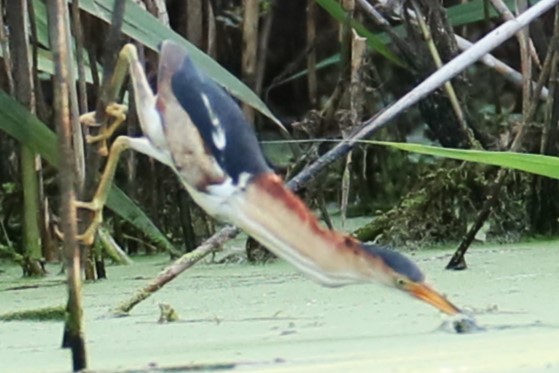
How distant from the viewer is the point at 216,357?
5.14 feet

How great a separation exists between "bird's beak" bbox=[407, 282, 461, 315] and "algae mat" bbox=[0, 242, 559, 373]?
29 mm

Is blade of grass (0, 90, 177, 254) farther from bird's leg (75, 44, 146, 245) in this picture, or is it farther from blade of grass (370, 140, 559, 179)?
blade of grass (370, 140, 559, 179)

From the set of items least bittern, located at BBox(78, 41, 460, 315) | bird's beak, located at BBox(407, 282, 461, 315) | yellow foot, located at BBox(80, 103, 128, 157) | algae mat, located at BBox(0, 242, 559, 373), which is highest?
yellow foot, located at BBox(80, 103, 128, 157)

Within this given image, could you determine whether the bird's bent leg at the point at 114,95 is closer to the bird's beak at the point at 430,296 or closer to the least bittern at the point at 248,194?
the least bittern at the point at 248,194

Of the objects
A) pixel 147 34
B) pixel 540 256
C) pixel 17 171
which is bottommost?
pixel 540 256

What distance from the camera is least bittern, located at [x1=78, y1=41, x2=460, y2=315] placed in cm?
164

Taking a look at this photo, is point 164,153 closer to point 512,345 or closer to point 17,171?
point 512,345

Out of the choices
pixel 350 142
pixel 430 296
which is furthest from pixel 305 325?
pixel 350 142

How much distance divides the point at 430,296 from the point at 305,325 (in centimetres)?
26

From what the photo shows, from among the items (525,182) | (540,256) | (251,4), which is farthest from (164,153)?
(251,4)

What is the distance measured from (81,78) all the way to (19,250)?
0.92 metres

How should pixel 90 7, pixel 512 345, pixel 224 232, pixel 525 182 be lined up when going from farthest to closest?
pixel 525 182 < pixel 90 7 < pixel 224 232 < pixel 512 345

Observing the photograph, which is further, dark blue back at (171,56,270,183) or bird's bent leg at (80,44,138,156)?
bird's bent leg at (80,44,138,156)

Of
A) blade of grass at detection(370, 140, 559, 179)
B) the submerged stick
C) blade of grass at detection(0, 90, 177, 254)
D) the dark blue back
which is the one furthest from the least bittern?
blade of grass at detection(0, 90, 177, 254)
